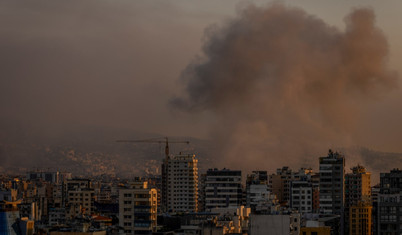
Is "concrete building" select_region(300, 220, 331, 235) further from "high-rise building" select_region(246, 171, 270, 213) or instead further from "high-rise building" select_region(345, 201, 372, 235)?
"high-rise building" select_region(246, 171, 270, 213)

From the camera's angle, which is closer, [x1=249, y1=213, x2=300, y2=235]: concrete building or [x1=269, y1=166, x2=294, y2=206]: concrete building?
[x1=249, y1=213, x2=300, y2=235]: concrete building

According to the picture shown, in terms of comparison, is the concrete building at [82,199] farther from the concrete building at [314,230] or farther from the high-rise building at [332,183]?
the concrete building at [314,230]

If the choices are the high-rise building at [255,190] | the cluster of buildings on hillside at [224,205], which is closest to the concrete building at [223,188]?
the cluster of buildings on hillside at [224,205]

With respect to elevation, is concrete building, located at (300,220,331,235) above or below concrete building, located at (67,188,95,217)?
below

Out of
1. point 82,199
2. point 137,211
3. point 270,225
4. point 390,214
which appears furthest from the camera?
point 82,199

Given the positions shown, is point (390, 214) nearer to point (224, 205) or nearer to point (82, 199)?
point (224, 205)

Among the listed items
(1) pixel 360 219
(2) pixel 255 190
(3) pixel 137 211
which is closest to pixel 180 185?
(2) pixel 255 190

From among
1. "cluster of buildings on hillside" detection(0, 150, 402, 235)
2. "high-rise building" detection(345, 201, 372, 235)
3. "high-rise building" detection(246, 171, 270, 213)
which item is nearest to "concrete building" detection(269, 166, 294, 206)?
"cluster of buildings on hillside" detection(0, 150, 402, 235)
